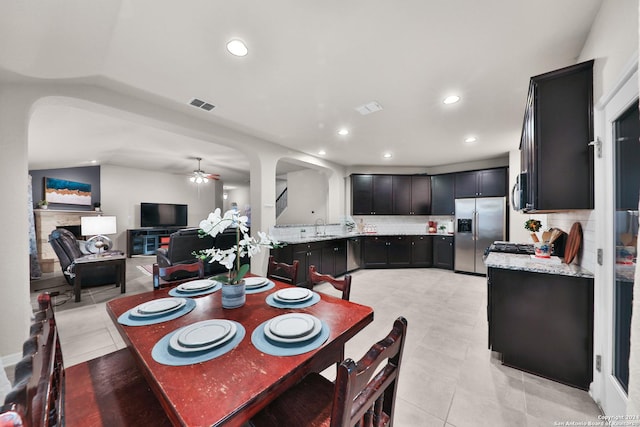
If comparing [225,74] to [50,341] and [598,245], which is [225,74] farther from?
[598,245]

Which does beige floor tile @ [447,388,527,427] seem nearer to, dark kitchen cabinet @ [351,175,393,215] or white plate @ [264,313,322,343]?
white plate @ [264,313,322,343]

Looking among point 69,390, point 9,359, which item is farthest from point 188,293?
point 9,359

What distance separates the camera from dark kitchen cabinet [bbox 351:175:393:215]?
233 inches

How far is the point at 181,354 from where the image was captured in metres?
0.95

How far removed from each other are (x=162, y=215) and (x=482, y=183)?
29.3 ft

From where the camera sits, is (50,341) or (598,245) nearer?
(50,341)

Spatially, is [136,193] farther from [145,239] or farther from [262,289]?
[262,289]

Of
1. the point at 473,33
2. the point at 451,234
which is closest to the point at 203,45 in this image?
the point at 473,33

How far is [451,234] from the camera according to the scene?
17.9 feet

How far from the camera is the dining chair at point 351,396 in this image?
0.65 metres

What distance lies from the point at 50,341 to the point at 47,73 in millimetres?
2413

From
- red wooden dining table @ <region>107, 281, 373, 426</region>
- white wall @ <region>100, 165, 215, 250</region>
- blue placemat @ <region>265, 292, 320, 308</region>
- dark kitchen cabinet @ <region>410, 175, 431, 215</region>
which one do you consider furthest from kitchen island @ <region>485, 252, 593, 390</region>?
white wall @ <region>100, 165, 215, 250</region>

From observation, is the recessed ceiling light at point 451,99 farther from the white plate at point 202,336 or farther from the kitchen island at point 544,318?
the white plate at point 202,336

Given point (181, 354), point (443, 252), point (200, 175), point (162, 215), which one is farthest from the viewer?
point (162, 215)
